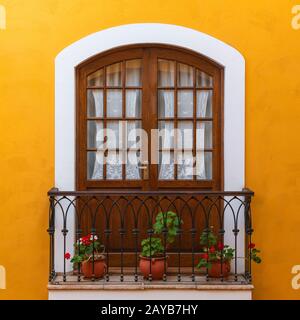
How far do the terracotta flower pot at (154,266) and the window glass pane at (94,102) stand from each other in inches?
71.1

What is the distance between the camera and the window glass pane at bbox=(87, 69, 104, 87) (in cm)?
715

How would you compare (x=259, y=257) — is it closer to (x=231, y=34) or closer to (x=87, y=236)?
(x=87, y=236)

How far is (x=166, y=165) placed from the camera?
282 inches

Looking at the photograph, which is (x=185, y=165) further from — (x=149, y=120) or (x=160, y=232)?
(x=160, y=232)

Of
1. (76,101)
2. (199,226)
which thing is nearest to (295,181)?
(199,226)

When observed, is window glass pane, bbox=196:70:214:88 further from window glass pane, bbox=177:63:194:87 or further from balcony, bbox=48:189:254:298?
balcony, bbox=48:189:254:298

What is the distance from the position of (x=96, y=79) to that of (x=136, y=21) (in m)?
0.82

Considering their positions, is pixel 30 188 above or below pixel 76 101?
below

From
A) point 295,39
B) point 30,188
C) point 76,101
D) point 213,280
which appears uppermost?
point 295,39

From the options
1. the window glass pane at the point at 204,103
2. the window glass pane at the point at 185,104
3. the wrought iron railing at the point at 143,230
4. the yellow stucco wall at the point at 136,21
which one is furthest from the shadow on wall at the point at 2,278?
the window glass pane at the point at 204,103

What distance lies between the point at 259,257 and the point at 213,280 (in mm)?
656

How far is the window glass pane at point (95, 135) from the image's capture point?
717 cm

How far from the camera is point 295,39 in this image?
694 cm

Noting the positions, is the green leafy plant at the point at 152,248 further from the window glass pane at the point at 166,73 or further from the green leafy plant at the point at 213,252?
the window glass pane at the point at 166,73
